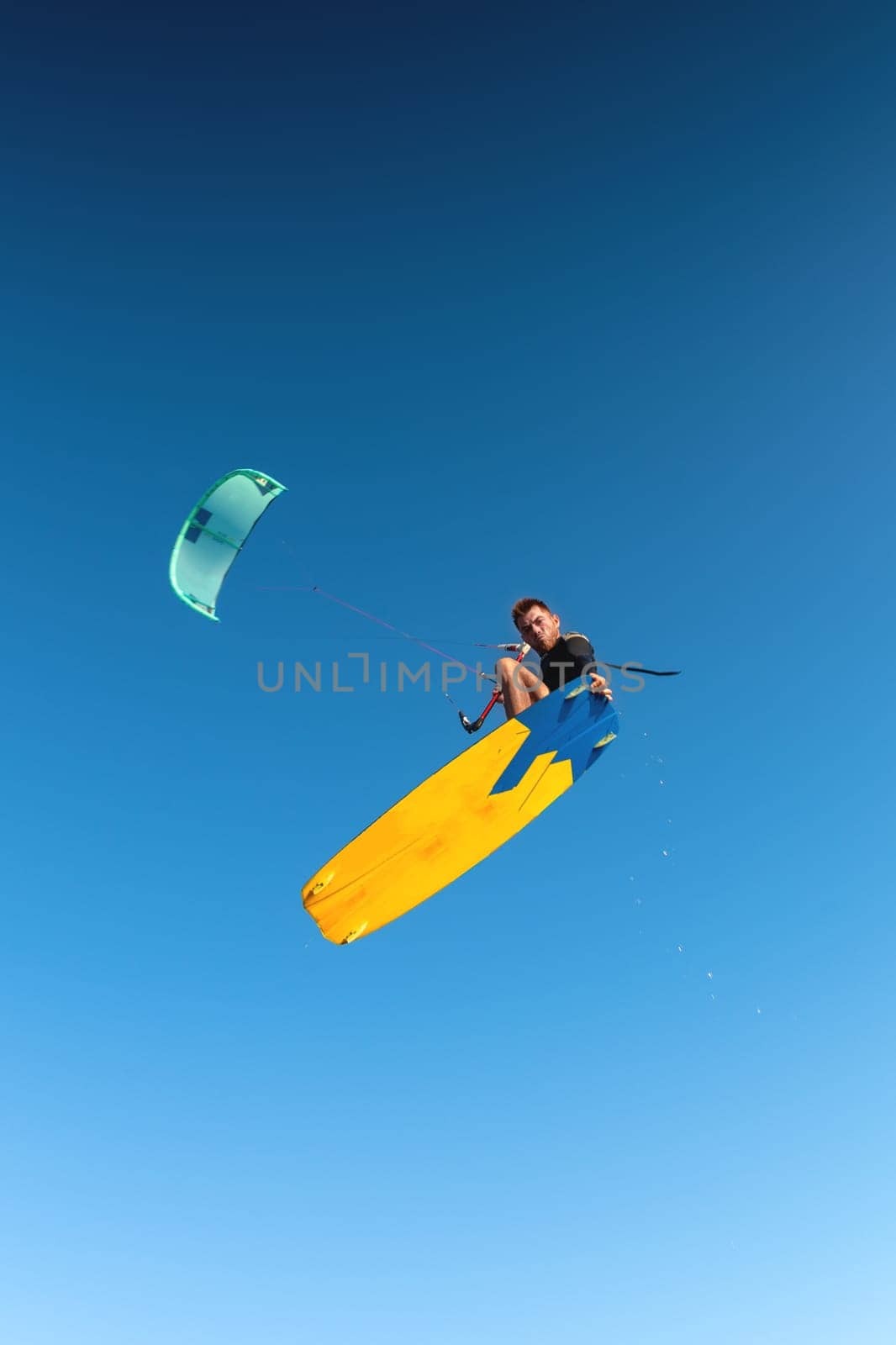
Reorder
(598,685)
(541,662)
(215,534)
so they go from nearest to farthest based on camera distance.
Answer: (598,685) → (541,662) → (215,534)

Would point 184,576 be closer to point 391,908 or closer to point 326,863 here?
point 326,863

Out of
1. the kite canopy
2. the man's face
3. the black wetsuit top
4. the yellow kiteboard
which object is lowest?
the yellow kiteboard

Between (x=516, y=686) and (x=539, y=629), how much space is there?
0.71 m

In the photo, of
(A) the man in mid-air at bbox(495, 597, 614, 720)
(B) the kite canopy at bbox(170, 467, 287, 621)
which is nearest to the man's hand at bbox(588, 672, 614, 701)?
(A) the man in mid-air at bbox(495, 597, 614, 720)

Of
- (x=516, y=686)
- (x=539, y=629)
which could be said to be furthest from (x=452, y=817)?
(x=539, y=629)

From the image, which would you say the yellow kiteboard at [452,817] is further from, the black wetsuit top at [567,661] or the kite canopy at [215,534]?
the kite canopy at [215,534]

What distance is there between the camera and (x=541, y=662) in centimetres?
1009

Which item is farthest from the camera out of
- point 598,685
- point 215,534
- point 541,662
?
point 215,534

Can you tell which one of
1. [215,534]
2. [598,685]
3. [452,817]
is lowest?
[452,817]

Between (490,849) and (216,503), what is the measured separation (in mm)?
5642

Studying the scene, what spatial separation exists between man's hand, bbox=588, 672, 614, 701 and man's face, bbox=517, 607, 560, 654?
63cm

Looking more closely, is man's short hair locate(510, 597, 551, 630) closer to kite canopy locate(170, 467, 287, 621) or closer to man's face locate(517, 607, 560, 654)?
man's face locate(517, 607, 560, 654)

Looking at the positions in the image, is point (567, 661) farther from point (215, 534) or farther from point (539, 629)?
point (215, 534)

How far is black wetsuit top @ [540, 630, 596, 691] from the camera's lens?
32.1 ft
